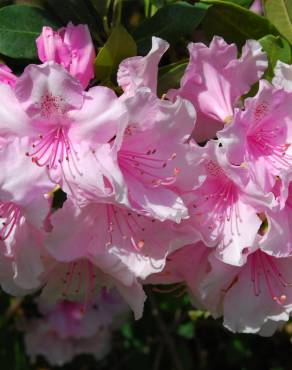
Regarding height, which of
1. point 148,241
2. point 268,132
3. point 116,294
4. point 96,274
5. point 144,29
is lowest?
point 116,294

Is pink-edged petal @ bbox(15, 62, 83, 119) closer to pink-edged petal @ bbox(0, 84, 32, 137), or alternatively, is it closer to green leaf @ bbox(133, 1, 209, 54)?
pink-edged petal @ bbox(0, 84, 32, 137)

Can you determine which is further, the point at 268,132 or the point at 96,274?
the point at 96,274

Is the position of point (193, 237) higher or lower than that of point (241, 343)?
higher

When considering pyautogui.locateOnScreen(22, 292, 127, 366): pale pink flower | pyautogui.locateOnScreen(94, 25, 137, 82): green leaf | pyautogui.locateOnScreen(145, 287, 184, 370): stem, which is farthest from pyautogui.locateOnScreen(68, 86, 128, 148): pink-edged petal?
pyautogui.locateOnScreen(22, 292, 127, 366): pale pink flower

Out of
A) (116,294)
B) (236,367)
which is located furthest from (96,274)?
(236,367)

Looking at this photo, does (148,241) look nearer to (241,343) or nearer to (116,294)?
(116,294)
